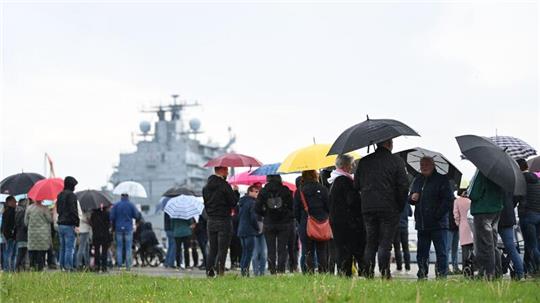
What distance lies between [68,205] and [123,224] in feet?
9.69

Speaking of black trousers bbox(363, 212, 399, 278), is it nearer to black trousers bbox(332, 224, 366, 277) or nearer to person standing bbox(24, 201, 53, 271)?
black trousers bbox(332, 224, 366, 277)

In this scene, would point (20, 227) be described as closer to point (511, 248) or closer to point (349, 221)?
point (349, 221)

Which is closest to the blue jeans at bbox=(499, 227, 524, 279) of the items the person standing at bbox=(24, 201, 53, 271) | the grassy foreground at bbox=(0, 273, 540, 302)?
the grassy foreground at bbox=(0, 273, 540, 302)

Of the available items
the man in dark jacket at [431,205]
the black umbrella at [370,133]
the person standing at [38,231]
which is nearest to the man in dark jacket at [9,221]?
the person standing at [38,231]

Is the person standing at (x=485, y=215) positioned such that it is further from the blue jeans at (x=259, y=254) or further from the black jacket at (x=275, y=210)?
the blue jeans at (x=259, y=254)

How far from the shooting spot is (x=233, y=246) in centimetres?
2250

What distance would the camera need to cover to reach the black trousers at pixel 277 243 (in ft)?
47.0

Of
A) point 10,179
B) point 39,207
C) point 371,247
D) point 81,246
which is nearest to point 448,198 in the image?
point 371,247

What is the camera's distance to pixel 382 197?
1105cm

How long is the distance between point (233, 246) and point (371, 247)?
450 inches

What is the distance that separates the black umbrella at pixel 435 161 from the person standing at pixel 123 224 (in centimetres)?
789

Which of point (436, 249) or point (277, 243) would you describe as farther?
point (277, 243)

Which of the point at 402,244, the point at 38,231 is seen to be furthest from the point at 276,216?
the point at 38,231

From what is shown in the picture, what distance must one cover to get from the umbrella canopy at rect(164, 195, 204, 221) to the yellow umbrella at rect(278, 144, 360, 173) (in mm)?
7517
